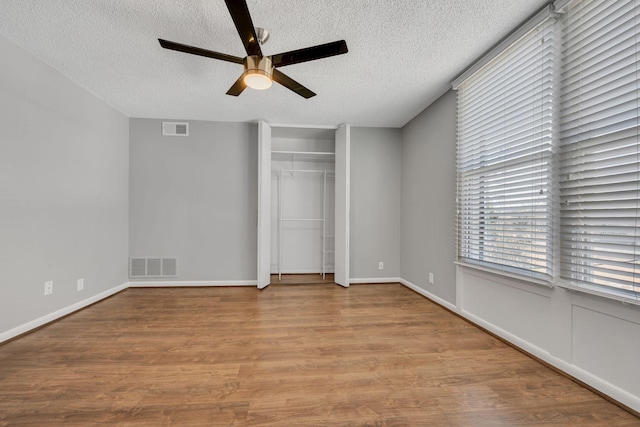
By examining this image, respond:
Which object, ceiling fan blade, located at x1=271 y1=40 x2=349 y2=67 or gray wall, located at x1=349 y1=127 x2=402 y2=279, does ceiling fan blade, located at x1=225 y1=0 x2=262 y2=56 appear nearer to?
ceiling fan blade, located at x1=271 y1=40 x2=349 y2=67

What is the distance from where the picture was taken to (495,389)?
1.51m

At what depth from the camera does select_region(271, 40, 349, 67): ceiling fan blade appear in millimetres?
1655

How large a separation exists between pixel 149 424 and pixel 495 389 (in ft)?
6.37

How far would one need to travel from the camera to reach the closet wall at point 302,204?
14.5ft

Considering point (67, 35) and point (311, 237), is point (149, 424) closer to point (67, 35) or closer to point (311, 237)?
point (67, 35)

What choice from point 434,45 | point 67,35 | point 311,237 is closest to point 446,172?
point 434,45

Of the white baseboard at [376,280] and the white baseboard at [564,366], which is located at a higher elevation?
the white baseboard at [564,366]

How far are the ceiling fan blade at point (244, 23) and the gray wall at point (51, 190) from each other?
2133 mm

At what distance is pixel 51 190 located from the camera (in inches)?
95.3

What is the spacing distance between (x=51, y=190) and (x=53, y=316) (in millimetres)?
1234

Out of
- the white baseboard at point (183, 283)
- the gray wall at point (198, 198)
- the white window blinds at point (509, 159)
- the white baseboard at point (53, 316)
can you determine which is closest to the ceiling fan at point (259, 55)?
the white window blinds at point (509, 159)

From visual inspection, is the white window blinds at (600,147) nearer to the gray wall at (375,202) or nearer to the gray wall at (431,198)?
the gray wall at (431,198)

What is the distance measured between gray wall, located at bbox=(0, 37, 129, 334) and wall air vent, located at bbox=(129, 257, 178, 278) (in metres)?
0.27

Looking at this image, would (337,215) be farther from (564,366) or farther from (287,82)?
(564,366)
